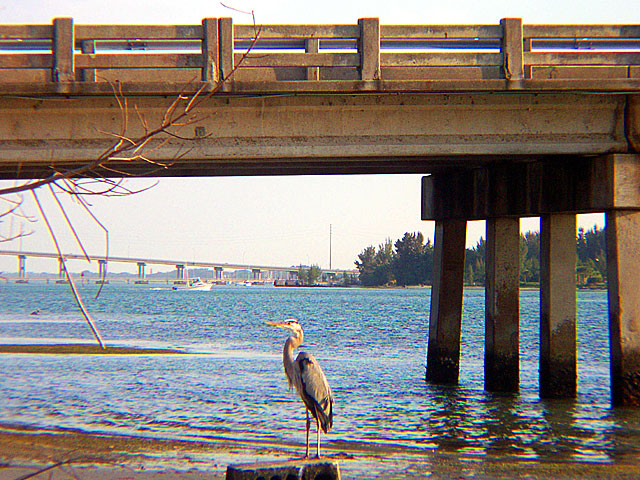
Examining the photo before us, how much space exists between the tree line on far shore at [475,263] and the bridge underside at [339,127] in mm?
130956

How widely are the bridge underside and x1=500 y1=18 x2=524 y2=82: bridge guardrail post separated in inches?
19.1

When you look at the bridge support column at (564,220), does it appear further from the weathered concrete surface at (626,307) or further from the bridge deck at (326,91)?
the bridge deck at (326,91)

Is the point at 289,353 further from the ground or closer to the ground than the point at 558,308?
closer to the ground

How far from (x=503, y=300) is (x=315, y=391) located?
23.4 ft

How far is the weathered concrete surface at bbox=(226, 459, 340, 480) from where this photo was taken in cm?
603

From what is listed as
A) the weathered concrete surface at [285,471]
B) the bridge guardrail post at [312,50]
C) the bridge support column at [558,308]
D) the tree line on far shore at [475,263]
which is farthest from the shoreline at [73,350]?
the tree line on far shore at [475,263]

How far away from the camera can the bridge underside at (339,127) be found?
11898 millimetres

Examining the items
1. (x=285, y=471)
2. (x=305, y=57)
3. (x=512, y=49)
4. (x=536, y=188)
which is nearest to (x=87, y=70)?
(x=305, y=57)

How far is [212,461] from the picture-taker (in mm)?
9016

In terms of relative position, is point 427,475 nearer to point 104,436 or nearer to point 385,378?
point 104,436

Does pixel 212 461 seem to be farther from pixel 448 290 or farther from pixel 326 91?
pixel 448 290

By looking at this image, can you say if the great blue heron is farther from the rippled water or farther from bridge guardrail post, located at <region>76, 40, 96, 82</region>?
bridge guardrail post, located at <region>76, 40, 96, 82</region>

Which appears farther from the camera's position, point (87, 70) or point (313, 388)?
point (87, 70)

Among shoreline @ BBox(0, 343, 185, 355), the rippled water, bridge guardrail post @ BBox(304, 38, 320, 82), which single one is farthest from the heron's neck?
shoreline @ BBox(0, 343, 185, 355)
